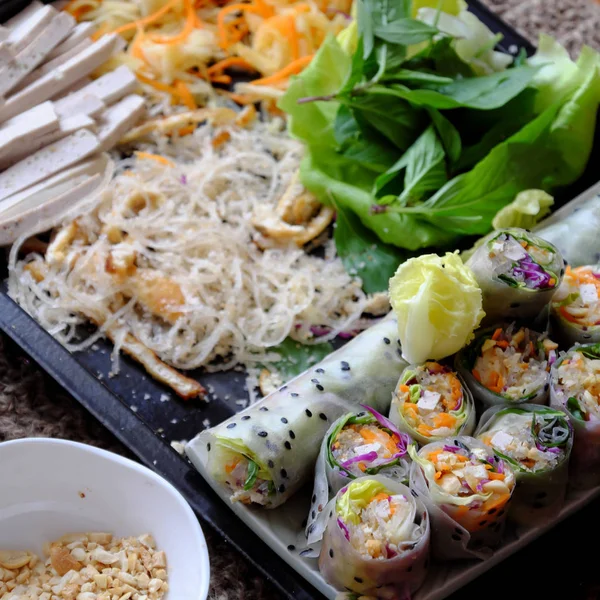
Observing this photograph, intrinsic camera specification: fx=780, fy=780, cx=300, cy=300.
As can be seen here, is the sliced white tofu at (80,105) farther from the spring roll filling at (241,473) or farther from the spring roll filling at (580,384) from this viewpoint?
the spring roll filling at (580,384)

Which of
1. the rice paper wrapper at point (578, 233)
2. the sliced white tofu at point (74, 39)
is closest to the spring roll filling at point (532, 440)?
the rice paper wrapper at point (578, 233)

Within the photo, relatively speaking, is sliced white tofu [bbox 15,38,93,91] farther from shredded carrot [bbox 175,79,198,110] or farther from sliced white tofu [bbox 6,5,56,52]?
shredded carrot [bbox 175,79,198,110]

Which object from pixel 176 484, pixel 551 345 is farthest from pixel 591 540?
pixel 176 484

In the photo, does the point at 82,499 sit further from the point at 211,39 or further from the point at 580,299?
the point at 211,39

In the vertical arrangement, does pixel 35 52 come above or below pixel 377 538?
above

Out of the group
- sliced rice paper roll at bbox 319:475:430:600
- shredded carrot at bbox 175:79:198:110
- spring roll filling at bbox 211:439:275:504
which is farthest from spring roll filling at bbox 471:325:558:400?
shredded carrot at bbox 175:79:198:110

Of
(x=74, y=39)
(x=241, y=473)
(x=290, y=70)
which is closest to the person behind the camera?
(x=241, y=473)

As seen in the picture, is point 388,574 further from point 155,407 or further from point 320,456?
point 155,407

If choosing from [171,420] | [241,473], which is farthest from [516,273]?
[171,420]
